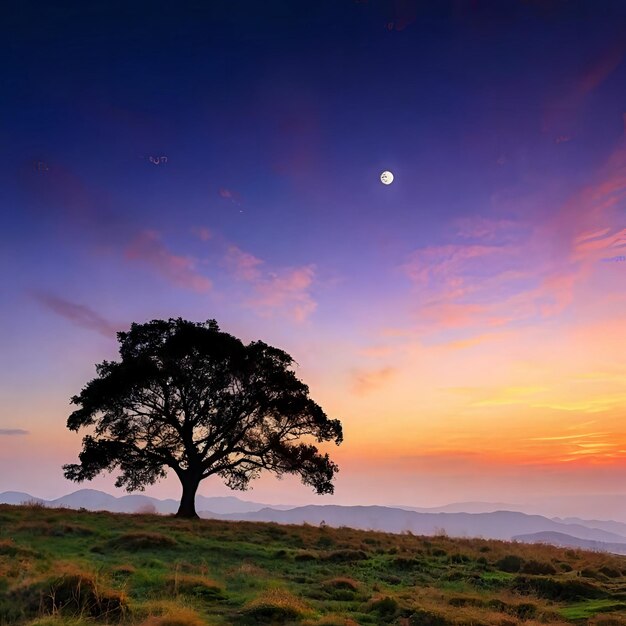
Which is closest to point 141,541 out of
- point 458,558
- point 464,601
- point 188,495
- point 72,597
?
point 72,597

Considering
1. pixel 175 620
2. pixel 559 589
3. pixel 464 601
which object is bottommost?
pixel 175 620

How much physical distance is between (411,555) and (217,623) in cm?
1500

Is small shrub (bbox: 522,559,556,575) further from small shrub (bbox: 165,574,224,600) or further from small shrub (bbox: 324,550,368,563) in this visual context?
small shrub (bbox: 165,574,224,600)

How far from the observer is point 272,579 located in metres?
15.7

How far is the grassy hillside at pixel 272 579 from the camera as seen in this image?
1073 centimetres

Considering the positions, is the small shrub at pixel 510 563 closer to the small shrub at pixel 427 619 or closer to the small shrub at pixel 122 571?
the small shrub at pixel 427 619

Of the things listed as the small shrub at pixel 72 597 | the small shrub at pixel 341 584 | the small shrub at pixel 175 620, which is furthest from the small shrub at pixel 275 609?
the small shrub at pixel 341 584

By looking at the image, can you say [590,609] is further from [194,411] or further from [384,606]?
[194,411]

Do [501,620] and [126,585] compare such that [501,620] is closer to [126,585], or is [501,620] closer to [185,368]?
[126,585]

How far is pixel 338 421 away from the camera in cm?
3881

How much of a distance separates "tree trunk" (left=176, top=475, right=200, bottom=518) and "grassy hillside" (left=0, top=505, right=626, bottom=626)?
6458mm

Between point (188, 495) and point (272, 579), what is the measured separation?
22.0 metres

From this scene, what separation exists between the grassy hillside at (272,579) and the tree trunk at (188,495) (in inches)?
254

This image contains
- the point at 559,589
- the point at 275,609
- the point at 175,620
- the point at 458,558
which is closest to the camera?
the point at 175,620
